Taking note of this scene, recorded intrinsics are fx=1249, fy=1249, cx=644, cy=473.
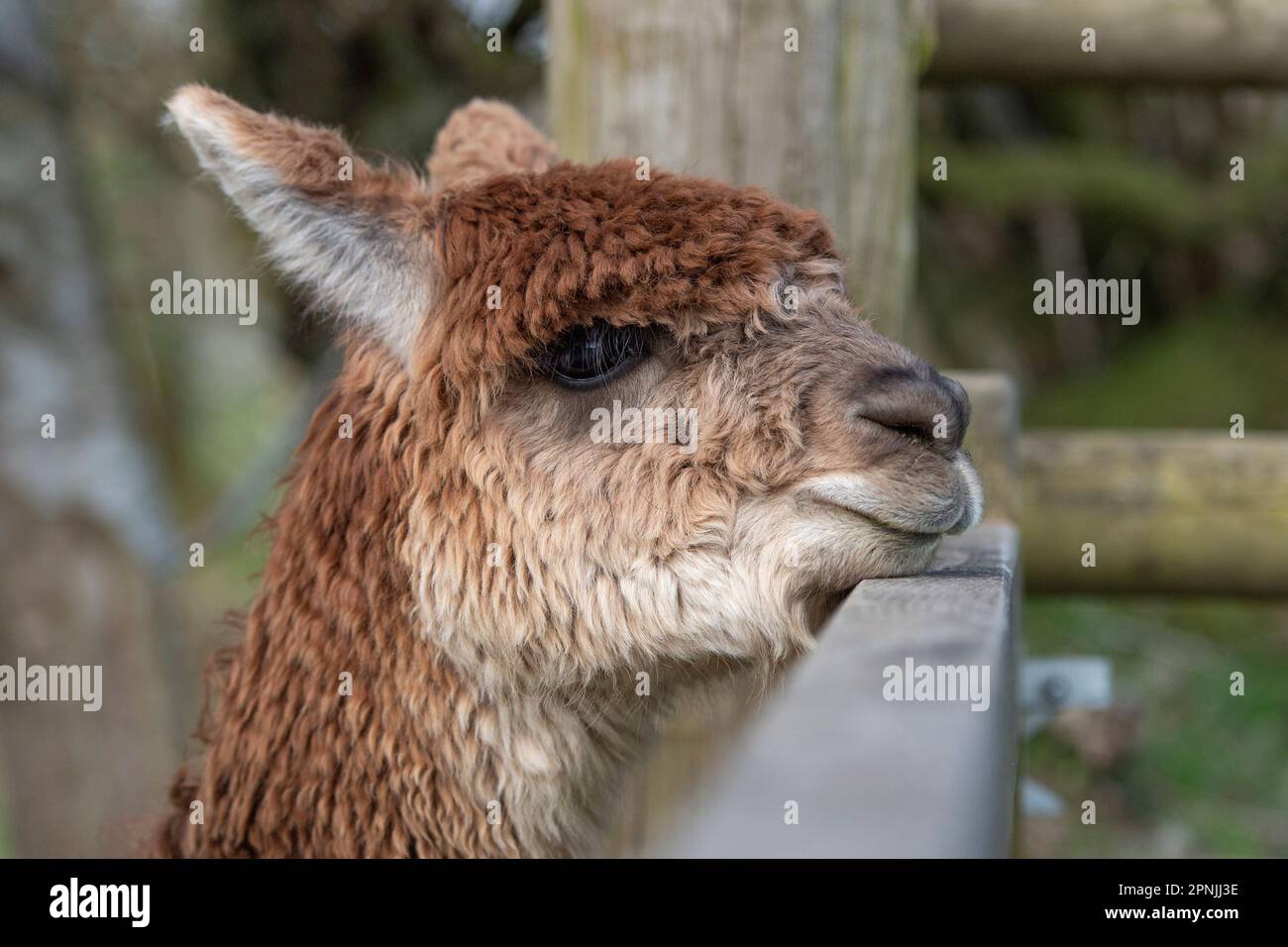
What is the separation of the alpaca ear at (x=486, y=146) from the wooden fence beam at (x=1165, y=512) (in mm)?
1531

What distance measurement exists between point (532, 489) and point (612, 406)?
0.21 m

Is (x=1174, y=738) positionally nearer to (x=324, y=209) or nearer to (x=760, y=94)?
(x=760, y=94)

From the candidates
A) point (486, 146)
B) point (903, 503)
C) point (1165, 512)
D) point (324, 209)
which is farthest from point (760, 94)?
point (1165, 512)

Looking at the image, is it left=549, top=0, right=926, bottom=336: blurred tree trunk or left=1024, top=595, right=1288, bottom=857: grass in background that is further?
left=1024, top=595, right=1288, bottom=857: grass in background

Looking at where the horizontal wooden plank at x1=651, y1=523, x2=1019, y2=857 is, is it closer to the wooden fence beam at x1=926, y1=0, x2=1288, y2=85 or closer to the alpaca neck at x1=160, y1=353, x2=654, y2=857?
the alpaca neck at x1=160, y1=353, x2=654, y2=857

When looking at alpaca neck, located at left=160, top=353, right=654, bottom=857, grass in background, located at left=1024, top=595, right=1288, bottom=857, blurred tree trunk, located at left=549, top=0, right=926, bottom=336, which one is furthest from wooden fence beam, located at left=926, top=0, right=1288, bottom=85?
grass in background, located at left=1024, top=595, right=1288, bottom=857

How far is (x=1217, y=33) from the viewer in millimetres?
3355

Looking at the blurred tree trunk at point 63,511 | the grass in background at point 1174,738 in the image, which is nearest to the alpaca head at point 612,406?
the grass in background at point 1174,738

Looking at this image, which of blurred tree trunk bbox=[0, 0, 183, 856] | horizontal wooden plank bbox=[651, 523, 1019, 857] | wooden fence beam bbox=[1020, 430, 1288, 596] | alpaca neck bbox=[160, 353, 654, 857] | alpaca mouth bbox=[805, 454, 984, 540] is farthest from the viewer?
blurred tree trunk bbox=[0, 0, 183, 856]

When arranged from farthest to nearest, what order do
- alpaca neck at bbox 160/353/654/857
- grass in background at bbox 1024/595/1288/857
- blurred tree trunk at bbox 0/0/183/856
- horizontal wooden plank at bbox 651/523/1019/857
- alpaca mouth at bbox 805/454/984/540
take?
blurred tree trunk at bbox 0/0/183/856, grass in background at bbox 1024/595/1288/857, alpaca neck at bbox 160/353/654/857, alpaca mouth at bbox 805/454/984/540, horizontal wooden plank at bbox 651/523/1019/857

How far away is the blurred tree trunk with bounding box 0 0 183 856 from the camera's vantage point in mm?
6773

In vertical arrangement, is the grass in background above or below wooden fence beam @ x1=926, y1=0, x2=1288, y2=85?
below

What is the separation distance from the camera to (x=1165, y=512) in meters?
3.32
